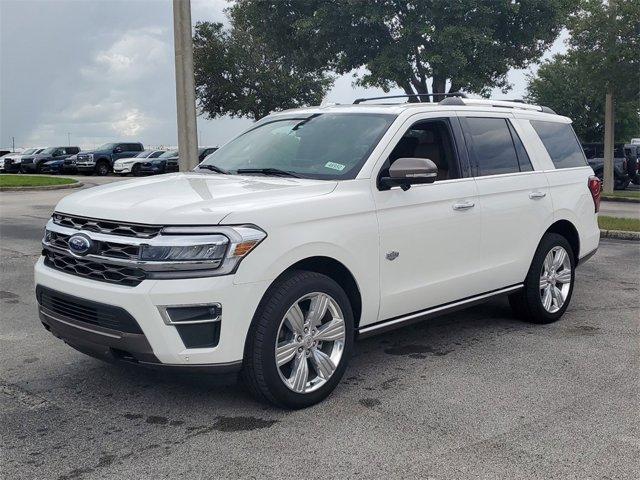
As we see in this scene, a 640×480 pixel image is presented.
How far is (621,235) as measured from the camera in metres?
12.4

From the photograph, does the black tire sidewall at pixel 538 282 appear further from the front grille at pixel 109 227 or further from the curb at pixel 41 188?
the curb at pixel 41 188

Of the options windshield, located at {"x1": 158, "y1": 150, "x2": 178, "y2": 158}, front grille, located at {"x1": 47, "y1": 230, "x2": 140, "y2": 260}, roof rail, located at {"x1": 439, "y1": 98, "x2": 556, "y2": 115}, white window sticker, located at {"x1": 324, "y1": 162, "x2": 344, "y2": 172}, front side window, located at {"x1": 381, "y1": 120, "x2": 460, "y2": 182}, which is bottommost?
front grille, located at {"x1": 47, "y1": 230, "x2": 140, "y2": 260}

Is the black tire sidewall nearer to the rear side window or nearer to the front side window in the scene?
the rear side window

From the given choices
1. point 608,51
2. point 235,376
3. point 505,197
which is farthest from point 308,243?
point 608,51

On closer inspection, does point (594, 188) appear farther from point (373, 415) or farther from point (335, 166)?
point (373, 415)

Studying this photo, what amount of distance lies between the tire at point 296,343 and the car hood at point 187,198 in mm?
509

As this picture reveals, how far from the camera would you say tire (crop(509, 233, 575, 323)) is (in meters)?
6.30

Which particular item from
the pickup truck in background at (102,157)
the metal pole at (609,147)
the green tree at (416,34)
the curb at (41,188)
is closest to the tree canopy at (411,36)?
the green tree at (416,34)

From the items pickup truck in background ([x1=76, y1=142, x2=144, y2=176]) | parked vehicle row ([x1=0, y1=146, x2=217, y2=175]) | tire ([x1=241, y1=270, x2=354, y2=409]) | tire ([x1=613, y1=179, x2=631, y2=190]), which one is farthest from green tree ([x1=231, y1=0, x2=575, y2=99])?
tire ([x1=241, y1=270, x2=354, y2=409])

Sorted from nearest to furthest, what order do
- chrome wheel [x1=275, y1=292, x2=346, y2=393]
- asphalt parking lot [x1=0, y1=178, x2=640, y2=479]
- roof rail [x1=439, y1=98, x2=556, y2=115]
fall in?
asphalt parking lot [x1=0, y1=178, x2=640, y2=479] < chrome wheel [x1=275, y1=292, x2=346, y2=393] < roof rail [x1=439, y1=98, x2=556, y2=115]

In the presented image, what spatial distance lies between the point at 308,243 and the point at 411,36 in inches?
812

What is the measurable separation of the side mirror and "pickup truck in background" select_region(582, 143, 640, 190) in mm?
22856

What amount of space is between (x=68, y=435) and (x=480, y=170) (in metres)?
3.56

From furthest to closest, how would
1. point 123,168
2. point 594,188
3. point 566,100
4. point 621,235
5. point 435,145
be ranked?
point 566,100
point 123,168
point 621,235
point 594,188
point 435,145
